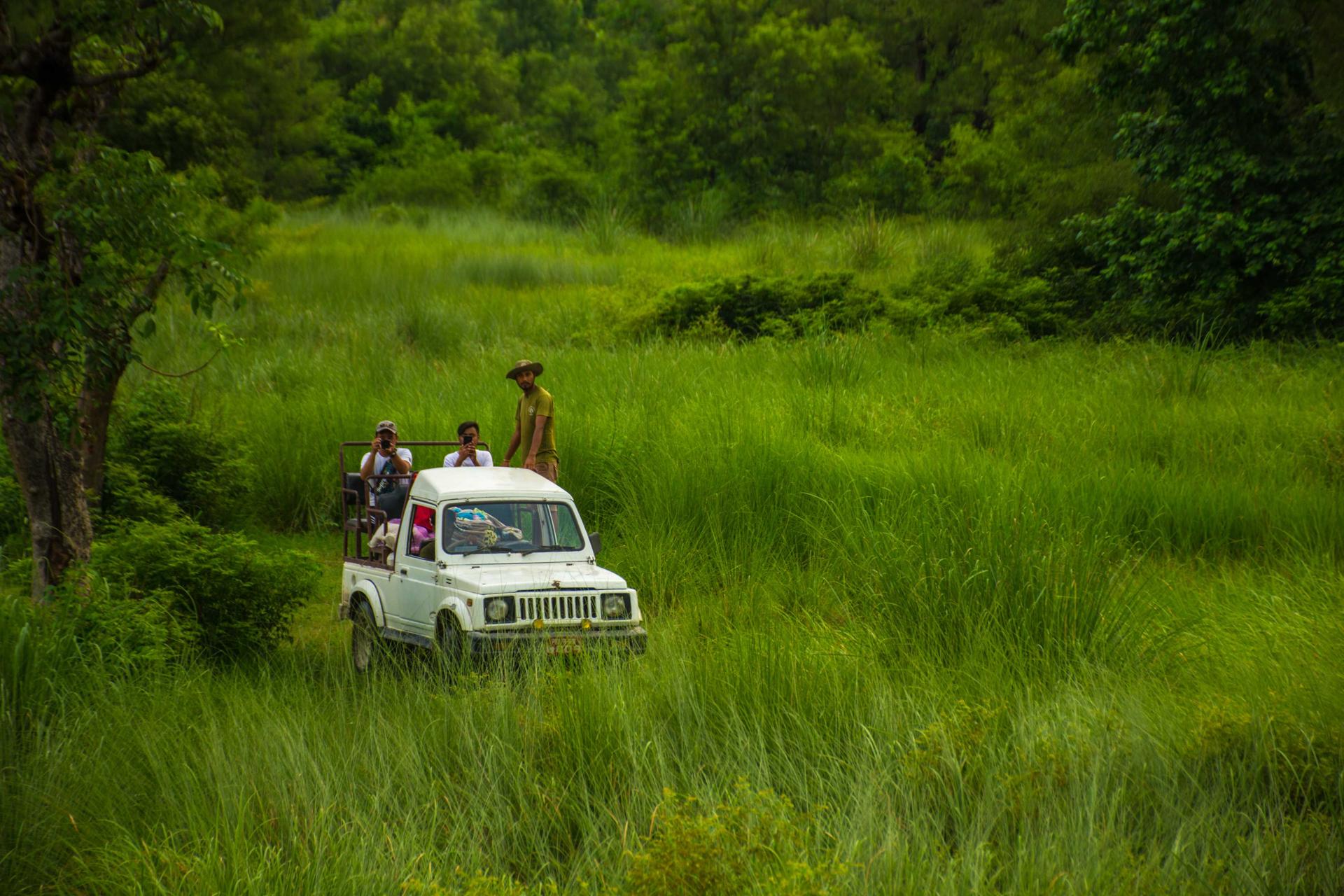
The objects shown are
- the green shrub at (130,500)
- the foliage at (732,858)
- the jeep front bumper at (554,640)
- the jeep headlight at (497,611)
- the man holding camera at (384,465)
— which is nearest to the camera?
the foliage at (732,858)

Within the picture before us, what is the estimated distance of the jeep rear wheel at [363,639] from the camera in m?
8.56

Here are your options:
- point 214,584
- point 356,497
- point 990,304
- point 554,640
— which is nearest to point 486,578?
point 554,640

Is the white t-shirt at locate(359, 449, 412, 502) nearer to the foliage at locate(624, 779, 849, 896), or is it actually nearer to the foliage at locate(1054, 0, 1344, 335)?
the foliage at locate(624, 779, 849, 896)

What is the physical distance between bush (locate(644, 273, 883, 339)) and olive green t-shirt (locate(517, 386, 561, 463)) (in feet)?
31.2

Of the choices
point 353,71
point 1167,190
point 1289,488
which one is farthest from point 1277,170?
point 353,71

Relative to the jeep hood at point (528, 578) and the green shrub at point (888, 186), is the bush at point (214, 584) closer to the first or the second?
the jeep hood at point (528, 578)

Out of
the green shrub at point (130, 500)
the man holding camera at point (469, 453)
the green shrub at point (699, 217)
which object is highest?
the green shrub at point (699, 217)

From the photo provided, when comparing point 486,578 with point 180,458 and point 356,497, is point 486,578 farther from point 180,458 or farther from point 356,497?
point 180,458

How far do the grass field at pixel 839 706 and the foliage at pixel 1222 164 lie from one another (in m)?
3.74

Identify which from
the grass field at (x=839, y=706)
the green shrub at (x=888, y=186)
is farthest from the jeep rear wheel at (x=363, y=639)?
the green shrub at (x=888, y=186)

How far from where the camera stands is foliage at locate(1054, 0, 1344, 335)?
16.4 meters

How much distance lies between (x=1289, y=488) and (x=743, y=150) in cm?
2731

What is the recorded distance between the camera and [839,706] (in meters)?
5.85

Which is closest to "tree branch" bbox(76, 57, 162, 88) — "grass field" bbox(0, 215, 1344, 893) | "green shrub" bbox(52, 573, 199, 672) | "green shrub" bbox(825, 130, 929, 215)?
"grass field" bbox(0, 215, 1344, 893)
